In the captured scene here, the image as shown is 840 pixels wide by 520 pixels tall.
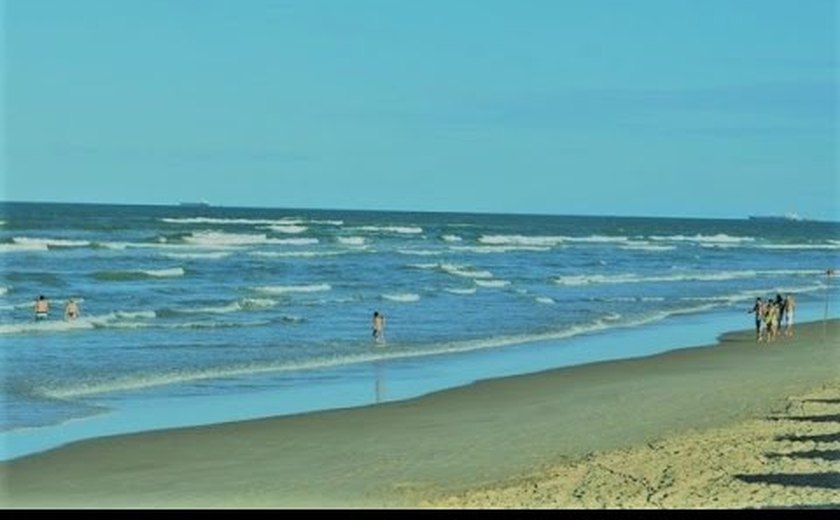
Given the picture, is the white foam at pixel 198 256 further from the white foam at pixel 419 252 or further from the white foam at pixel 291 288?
the white foam at pixel 291 288

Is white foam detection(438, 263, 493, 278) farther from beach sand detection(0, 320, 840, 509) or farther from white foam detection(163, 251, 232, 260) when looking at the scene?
beach sand detection(0, 320, 840, 509)

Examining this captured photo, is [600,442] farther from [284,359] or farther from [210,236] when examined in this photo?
[210,236]

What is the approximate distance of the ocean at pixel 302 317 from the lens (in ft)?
65.2

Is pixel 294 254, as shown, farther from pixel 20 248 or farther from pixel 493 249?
pixel 493 249

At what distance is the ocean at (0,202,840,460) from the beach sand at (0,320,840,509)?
106 centimetres

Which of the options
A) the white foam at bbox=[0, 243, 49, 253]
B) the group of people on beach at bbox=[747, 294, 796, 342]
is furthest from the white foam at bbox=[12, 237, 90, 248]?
the group of people on beach at bbox=[747, 294, 796, 342]

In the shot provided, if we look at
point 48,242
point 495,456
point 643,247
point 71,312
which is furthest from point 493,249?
point 495,456

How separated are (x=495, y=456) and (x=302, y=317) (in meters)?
19.5

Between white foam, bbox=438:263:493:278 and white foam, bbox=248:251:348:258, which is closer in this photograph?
white foam, bbox=438:263:493:278

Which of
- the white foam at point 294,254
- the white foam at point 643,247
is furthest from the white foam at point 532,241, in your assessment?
the white foam at point 294,254

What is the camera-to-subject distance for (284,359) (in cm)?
2473

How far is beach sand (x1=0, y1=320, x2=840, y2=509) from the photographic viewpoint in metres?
12.1
